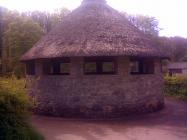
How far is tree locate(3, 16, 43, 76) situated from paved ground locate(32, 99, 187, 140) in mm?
10000

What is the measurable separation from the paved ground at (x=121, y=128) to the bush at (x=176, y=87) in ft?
21.6

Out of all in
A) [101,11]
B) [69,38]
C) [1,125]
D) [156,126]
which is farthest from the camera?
[101,11]

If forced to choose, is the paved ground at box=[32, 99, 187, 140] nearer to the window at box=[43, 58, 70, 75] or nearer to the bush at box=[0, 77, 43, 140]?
the bush at box=[0, 77, 43, 140]

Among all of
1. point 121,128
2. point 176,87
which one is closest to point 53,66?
point 121,128

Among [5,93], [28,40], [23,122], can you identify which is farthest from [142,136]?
[28,40]

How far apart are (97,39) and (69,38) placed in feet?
4.91

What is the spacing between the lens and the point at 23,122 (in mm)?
9984

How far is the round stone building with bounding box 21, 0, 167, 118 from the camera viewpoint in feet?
51.8

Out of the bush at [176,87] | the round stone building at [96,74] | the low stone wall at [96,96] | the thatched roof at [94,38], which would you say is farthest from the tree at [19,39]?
the bush at [176,87]

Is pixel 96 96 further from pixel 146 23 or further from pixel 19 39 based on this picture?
pixel 146 23

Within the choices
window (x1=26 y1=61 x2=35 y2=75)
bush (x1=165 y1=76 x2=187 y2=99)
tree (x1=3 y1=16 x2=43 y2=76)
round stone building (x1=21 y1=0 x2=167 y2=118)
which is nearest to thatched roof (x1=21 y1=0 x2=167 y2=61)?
round stone building (x1=21 y1=0 x2=167 y2=118)

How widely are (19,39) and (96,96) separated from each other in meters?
11.7

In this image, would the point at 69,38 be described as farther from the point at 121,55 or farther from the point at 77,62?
the point at 121,55

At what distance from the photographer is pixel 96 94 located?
15.8 meters
